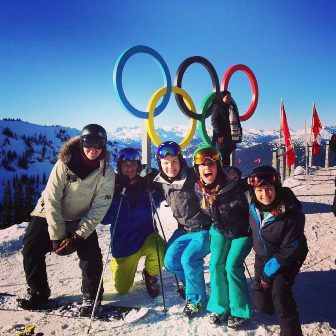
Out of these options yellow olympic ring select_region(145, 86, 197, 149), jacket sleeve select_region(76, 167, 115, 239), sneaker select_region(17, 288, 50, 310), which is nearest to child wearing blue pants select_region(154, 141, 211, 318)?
jacket sleeve select_region(76, 167, 115, 239)

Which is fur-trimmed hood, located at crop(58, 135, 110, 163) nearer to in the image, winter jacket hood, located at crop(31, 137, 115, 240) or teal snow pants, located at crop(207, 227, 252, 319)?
winter jacket hood, located at crop(31, 137, 115, 240)

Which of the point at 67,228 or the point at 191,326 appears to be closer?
the point at 191,326

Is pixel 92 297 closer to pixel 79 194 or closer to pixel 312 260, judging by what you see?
pixel 79 194

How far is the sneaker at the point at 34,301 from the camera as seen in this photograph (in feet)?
12.8

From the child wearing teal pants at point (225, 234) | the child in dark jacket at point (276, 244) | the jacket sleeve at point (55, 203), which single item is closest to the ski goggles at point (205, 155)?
the child wearing teal pants at point (225, 234)

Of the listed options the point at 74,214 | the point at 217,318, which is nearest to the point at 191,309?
the point at 217,318

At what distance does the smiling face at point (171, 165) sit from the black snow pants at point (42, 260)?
126 centimetres

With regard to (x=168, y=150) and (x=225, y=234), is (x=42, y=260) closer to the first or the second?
(x=168, y=150)

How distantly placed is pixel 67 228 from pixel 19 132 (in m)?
186

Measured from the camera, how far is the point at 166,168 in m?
4.14

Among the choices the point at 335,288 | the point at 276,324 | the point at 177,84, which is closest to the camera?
the point at 276,324

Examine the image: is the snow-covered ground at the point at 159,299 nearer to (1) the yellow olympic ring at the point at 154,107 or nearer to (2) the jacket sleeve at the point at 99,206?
(2) the jacket sleeve at the point at 99,206

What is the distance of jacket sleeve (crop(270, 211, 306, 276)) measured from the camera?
10.1ft

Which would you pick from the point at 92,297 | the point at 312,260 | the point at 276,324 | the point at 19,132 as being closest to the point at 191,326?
the point at 276,324
